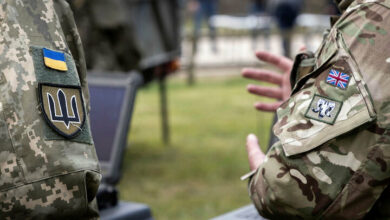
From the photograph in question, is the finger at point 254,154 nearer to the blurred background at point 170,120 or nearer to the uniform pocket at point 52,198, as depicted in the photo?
the uniform pocket at point 52,198

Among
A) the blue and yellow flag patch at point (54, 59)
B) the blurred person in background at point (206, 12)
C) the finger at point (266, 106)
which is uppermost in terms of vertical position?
the blue and yellow flag patch at point (54, 59)

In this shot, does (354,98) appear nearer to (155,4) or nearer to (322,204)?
(322,204)

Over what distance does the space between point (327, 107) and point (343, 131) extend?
73 mm

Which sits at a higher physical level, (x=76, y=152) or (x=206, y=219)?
(x=76, y=152)

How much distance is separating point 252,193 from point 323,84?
376 millimetres

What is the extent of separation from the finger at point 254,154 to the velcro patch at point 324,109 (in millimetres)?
348

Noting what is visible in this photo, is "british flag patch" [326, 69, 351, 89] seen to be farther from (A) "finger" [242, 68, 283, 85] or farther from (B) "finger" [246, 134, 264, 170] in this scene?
(A) "finger" [242, 68, 283, 85]

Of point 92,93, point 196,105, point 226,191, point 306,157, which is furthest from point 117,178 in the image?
point 196,105

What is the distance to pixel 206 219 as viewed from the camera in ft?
14.7

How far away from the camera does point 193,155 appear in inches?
253

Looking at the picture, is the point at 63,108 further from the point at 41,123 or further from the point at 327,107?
the point at 327,107

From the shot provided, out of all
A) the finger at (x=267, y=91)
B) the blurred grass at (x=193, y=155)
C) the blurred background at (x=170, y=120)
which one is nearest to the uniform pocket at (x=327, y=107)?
the finger at (x=267, y=91)

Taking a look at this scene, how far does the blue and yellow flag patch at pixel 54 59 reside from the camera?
1585 millimetres

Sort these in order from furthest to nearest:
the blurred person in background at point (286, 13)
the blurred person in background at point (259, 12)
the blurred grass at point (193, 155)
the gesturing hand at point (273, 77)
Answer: the blurred person in background at point (259, 12) < the blurred person in background at point (286, 13) < the blurred grass at point (193, 155) < the gesturing hand at point (273, 77)
